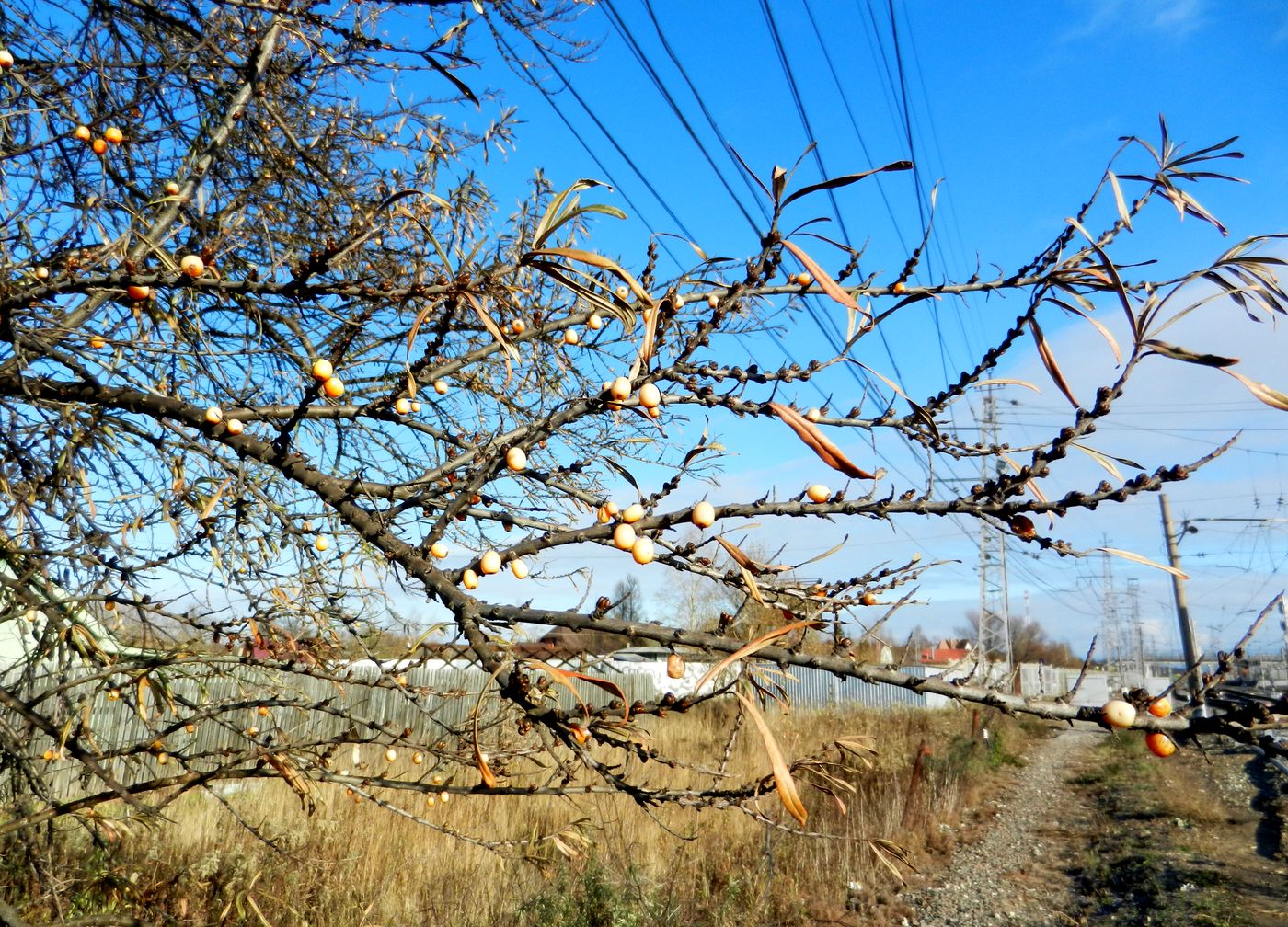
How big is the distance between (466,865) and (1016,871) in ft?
22.4

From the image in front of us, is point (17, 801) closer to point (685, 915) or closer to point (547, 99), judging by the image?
point (547, 99)

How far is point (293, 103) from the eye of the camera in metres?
3.31

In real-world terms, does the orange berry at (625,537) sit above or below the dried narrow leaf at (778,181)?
below

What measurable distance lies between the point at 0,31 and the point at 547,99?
235 cm

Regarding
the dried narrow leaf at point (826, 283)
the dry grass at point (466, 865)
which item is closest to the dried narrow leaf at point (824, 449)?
the dried narrow leaf at point (826, 283)

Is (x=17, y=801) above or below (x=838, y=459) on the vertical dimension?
below

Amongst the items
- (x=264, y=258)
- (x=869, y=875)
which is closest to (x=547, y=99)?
(x=264, y=258)

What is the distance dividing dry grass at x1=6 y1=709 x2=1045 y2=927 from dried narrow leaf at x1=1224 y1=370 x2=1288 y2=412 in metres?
1.96

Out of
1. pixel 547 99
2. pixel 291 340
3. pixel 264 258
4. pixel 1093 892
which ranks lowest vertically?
pixel 1093 892

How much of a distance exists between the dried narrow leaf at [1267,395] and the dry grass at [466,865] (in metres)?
1.96

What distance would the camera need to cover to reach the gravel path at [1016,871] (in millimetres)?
7656

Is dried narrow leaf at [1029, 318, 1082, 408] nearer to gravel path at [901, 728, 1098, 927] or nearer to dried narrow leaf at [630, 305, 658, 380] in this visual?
dried narrow leaf at [630, 305, 658, 380]

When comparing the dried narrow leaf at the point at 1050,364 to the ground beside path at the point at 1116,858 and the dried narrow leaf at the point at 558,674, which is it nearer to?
the dried narrow leaf at the point at 558,674

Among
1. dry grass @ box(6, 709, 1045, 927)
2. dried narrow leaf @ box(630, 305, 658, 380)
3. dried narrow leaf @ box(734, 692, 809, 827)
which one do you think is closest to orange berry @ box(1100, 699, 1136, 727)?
dried narrow leaf @ box(734, 692, 809, 827)
